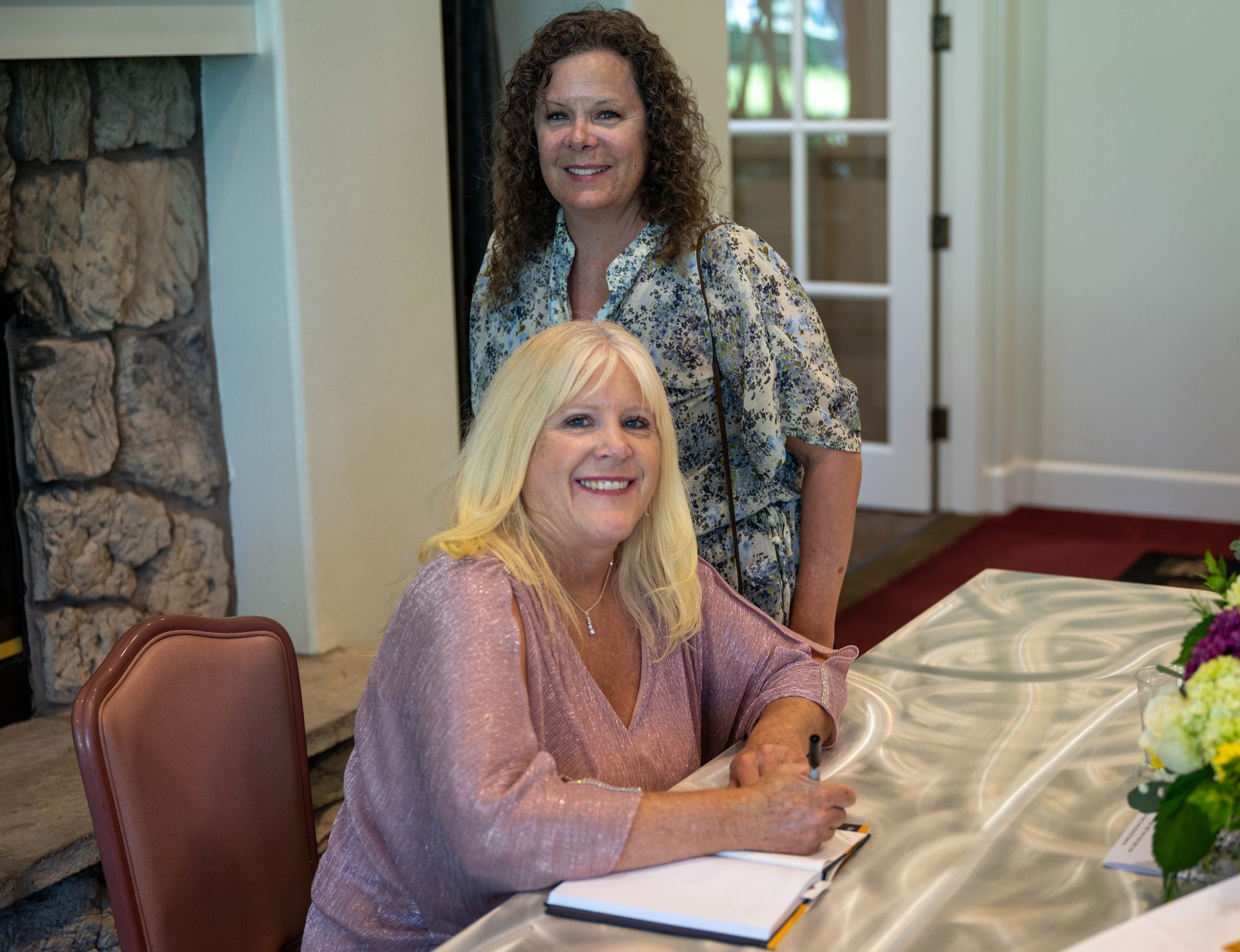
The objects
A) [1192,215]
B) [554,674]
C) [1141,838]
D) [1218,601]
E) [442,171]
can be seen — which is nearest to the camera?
[1218,601]

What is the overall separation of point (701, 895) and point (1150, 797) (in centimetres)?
38

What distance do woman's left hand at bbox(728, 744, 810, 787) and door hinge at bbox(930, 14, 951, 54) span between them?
370 centimetres

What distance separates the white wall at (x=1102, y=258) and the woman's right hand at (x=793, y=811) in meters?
3.72

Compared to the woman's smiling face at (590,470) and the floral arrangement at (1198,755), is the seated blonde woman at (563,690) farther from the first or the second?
the floral arrangement at (1198,755)

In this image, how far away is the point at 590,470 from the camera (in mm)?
1572

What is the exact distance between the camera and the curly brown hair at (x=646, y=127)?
74.1 inches

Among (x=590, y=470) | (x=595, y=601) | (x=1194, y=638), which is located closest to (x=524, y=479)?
(x=590, y=470)

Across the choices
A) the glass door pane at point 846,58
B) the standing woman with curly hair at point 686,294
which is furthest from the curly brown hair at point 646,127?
the glass door pane at point 846,58

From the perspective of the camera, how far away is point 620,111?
1.88 m

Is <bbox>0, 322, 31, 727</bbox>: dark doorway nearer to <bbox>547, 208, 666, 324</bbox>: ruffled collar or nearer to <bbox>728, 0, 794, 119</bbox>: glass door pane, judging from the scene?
<bbox>547, 208, 666, 324</bbox>: ruffled collar

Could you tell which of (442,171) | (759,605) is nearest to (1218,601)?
(759,605)

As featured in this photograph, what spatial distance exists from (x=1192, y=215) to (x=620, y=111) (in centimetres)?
336

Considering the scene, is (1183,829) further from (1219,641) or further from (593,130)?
(593,130)

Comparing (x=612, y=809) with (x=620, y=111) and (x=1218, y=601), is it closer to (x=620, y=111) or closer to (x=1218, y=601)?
(x=1218, y=601)
